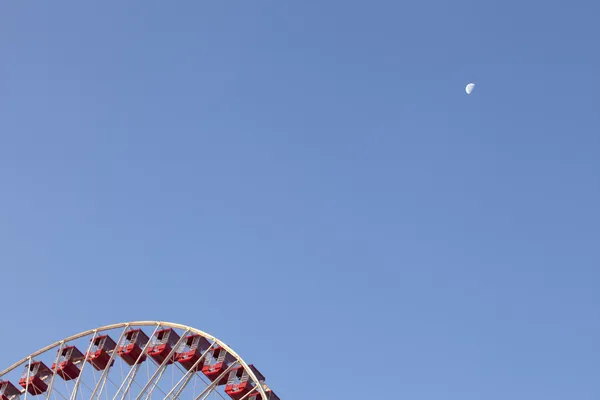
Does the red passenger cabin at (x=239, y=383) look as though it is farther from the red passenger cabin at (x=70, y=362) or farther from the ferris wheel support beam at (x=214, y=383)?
the red passenger cabin at (x=70, y=362)

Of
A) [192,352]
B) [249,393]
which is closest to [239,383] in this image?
[249,393]

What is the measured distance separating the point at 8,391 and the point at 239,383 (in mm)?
15957

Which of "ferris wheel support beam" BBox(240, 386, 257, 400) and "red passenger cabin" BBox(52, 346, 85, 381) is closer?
"ferris wheel support beam" BBox(240, 386, 257, 400)

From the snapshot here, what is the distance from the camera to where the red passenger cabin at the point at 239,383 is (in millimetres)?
49625

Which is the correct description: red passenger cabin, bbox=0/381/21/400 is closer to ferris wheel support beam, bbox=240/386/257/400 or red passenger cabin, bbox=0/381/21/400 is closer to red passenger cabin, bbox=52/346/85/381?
red passenger cabin, bbox=52/346/85/381

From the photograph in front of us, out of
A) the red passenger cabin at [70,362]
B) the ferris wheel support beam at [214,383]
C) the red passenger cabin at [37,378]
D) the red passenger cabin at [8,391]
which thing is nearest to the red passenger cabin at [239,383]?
the ferris wheel support beam at [214,383]

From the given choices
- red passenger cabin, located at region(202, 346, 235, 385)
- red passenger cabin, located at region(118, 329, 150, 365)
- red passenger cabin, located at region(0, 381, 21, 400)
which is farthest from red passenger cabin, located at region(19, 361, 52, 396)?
red passenger cabin, located at region(202, 346, 235, 385)

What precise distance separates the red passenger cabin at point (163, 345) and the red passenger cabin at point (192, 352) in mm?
543

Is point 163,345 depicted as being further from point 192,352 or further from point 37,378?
point 37,378

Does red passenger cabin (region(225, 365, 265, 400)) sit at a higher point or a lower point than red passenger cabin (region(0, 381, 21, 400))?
higher

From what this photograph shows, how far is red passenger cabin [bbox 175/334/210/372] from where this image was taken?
5253 centimetres

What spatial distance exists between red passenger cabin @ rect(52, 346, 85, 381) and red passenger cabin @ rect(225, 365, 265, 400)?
1000 centimetres

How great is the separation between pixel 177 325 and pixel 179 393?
3.38 metres

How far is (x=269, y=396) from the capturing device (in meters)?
47.8
